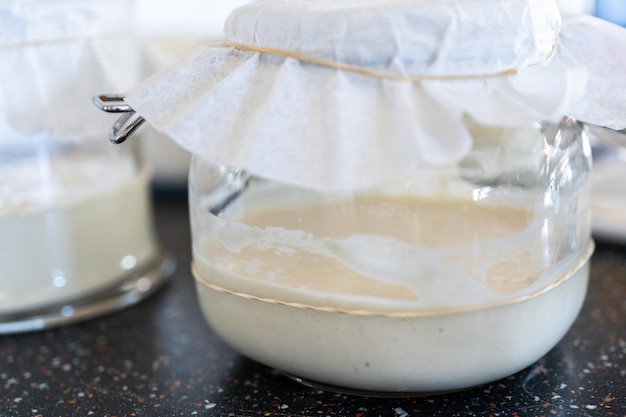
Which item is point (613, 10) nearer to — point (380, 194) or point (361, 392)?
point (380, 194)

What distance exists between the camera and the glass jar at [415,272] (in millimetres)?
512

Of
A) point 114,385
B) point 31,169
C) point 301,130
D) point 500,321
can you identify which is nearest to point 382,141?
point 301,130

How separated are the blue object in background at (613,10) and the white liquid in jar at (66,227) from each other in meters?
0.70

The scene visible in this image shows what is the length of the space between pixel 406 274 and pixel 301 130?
4.9 inches

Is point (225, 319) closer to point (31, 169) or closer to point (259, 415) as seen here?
point (259, 415)

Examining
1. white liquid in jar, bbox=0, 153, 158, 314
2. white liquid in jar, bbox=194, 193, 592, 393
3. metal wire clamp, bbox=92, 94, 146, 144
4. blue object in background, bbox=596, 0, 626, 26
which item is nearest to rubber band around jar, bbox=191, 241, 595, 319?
white liquid in jar, bbox=194, 193, 592, 393

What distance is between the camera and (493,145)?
571 millimetres

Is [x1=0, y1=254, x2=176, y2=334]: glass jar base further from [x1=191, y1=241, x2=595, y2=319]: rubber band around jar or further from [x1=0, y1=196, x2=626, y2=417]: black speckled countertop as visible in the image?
[x1=191, y1=241, x2=595, y2=319]: rubber band around jar

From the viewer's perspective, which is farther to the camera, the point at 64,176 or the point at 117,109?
the point at 64,176

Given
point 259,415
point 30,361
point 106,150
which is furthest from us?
point 106,150

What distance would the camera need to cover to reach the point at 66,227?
0.75 meters

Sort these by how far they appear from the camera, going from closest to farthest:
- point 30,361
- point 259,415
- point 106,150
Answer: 1. point 259,415
2. point 30,361
3. point 106,150

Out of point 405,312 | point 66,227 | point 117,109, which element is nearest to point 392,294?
point 405,312

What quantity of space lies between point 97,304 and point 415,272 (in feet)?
1.35
